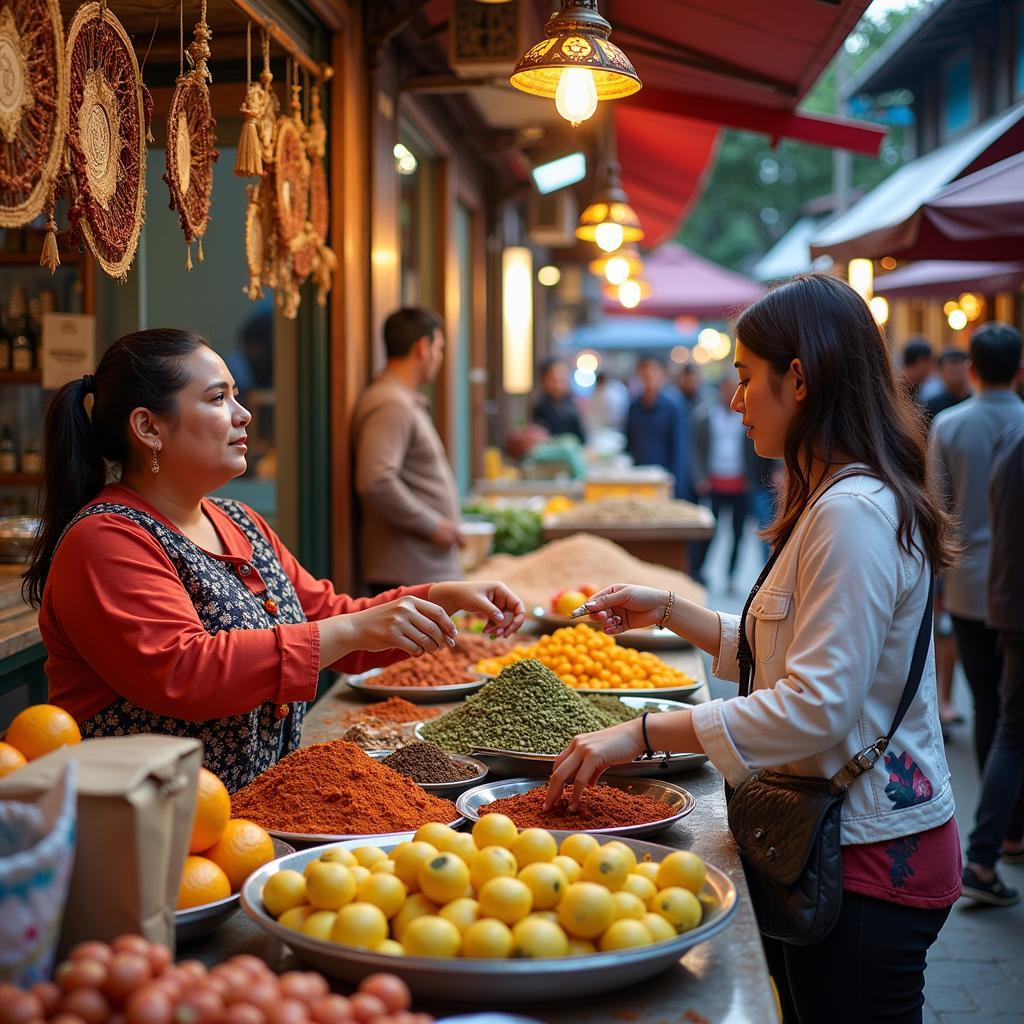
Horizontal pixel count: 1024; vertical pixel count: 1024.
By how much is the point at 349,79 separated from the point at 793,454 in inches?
141

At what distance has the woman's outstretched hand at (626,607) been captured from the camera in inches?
111

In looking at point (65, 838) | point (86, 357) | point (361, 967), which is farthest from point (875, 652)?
point (86, 357)

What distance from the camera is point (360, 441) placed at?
552cm

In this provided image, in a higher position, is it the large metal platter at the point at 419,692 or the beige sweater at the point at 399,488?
the beige sweater at the point at 399,488

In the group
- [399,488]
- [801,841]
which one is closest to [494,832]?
[801,841]

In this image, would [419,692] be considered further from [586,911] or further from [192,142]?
[586,911]

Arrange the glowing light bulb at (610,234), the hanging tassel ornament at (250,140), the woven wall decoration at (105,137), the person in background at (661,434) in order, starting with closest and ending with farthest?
the woven wall decoration at (105,137) < the hanging tassel ornament at (250,140) < the glowing light bulb at (610,234) < the person in background at (661,434)

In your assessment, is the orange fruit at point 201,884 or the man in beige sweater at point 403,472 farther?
the man in beige sweater at point 403,472

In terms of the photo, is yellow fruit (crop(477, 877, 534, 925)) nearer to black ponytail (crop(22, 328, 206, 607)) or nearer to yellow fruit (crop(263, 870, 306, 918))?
yellow fruit (crop(263, 870, 306, 918))

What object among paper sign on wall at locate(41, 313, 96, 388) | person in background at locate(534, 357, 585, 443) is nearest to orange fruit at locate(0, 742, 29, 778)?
paper sign on wall at locate(41, 313, 96, 388)

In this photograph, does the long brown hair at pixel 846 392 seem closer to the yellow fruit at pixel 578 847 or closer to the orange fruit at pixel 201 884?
the yellow fruit at pixel 578 847

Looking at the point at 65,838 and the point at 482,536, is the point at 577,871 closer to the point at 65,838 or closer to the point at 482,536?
the point at 65,838

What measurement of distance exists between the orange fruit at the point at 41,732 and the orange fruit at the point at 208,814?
0.74 ft

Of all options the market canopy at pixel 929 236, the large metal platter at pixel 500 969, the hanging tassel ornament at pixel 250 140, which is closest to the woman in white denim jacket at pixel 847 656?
the large metal platter at pixel 500 969
